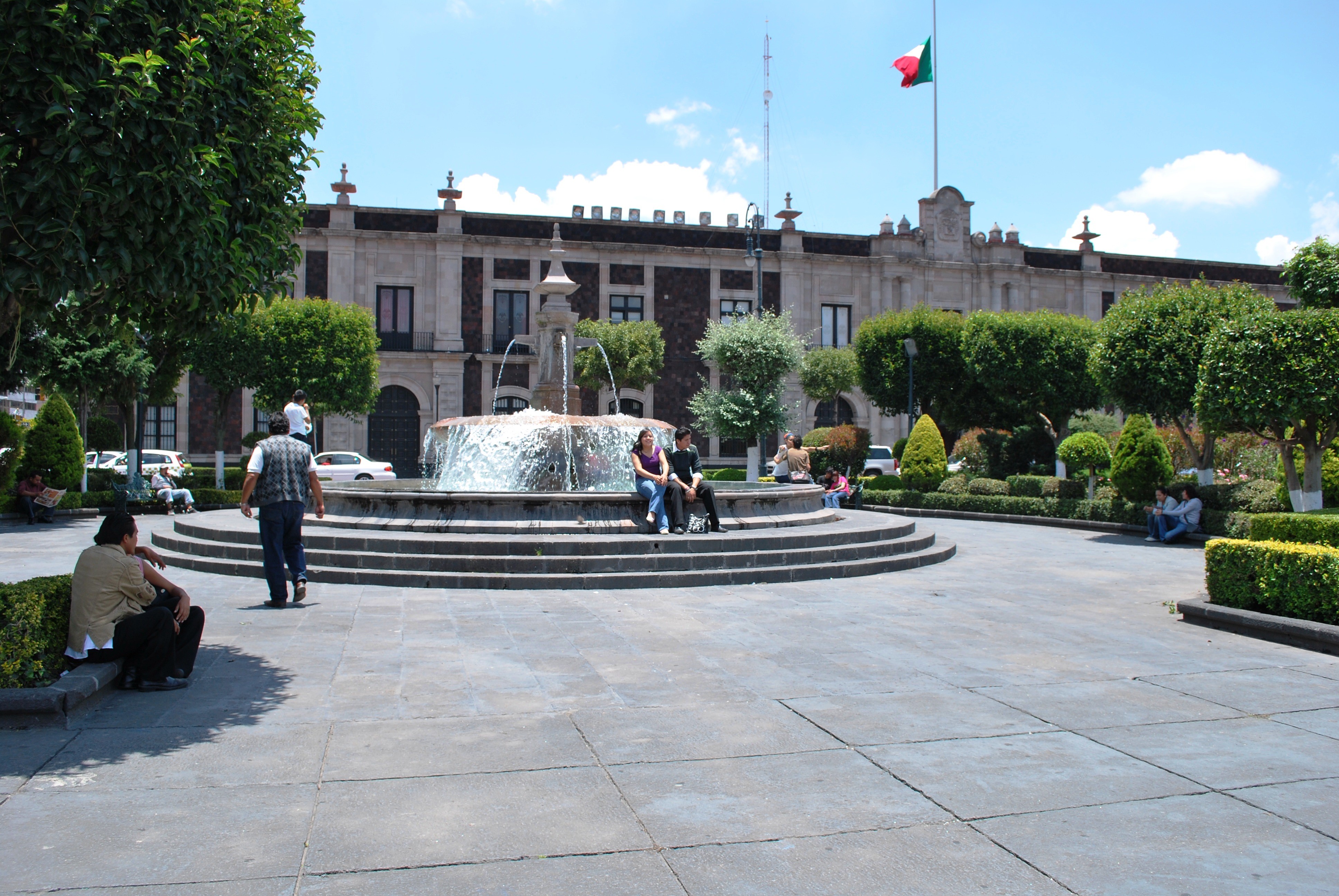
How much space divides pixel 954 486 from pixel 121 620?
63.6 feet

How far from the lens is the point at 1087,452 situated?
18969 mm

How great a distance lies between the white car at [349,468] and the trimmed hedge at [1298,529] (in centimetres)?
2336

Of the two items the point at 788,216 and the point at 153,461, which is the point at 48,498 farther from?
the point at 788,216

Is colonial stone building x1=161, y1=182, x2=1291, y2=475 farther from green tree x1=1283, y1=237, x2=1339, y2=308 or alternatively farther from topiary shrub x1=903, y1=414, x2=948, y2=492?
green tree x1=1283, y1=237, x2=1339, y2=308

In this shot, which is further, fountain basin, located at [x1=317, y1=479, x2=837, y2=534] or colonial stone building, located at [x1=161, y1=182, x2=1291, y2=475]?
colonial stone building, located at [x1=161, y1=182, x2=1291, y2=475]

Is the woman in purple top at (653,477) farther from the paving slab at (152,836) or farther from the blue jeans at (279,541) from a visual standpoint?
the paving slab at (152,836)

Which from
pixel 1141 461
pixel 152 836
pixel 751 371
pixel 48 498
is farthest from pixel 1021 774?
pixel 751 371

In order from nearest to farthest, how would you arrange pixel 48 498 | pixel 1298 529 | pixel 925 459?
pixel 1298 529 → pixel 48 498 → pixel 925 459

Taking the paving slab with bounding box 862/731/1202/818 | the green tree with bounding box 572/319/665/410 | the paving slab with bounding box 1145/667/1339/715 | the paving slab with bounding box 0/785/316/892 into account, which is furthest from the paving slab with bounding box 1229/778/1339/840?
the green tree with bounding box 572/319/665/410

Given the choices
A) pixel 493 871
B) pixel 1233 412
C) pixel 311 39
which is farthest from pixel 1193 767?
pixel 1233 412

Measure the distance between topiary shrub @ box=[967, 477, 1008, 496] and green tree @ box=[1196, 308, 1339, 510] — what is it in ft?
24.5

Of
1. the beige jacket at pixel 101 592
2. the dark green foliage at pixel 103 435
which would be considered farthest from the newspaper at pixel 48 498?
the beige jacket at pixel 101 592

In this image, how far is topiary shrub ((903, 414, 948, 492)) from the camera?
22203mm

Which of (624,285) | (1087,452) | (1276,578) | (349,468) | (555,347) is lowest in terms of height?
(1276,578)
